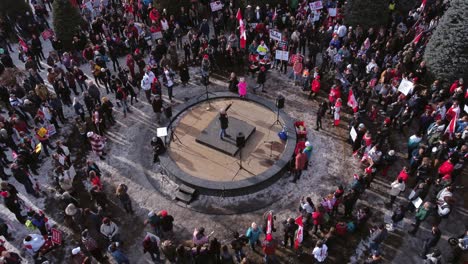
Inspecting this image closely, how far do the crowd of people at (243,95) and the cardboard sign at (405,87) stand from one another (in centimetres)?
11

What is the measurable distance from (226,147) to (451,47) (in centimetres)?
1243

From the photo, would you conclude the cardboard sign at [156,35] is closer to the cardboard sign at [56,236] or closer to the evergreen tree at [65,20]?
the evergreen tree at [65,20]

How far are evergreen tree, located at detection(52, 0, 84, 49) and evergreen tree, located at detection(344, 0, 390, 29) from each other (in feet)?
54.5

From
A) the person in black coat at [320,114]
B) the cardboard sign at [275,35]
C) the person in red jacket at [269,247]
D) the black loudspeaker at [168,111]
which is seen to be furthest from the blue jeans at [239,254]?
the cardboard sign at [275,35]

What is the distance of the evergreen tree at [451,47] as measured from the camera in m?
20.2

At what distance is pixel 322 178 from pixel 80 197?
1041 centimetres

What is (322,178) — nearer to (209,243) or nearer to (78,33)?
(209,243)

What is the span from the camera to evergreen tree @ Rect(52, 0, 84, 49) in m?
24.5

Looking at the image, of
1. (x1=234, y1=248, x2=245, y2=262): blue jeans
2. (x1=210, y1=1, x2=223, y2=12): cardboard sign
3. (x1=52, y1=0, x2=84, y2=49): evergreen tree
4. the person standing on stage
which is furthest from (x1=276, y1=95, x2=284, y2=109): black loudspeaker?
(x1=52, y1=0, x2=84, y2=49): evergreen tree

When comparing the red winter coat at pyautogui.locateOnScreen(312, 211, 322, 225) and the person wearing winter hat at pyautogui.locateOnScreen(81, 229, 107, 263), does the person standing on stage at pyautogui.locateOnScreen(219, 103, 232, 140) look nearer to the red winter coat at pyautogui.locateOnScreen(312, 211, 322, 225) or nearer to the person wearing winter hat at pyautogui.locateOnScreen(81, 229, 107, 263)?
the red winter coat at pyautogui.locateOnScreen(312, 211, 322, 225)

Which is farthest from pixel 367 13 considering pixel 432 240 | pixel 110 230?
pixel 110 230

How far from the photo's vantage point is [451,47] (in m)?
20.5

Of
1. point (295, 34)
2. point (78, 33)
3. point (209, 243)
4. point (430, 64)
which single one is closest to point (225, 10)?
point (295, 34)

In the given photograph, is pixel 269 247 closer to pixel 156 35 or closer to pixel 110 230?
pixel 110 230
